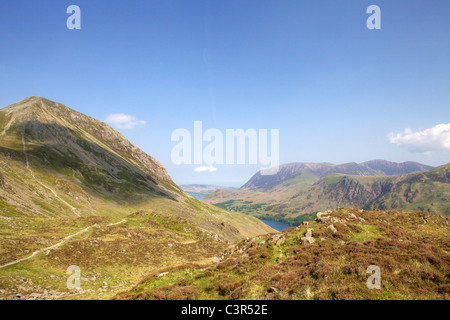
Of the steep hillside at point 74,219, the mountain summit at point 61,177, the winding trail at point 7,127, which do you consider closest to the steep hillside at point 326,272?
the steep hillside at point 74,219

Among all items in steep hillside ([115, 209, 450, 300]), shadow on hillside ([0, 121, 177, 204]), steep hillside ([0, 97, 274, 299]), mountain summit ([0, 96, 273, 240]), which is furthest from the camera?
shadow on hillside ([0, 121, 177, 204])

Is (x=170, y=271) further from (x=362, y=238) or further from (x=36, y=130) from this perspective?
(x=36, y=130)

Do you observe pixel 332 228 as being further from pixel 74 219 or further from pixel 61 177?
pixel 61 177

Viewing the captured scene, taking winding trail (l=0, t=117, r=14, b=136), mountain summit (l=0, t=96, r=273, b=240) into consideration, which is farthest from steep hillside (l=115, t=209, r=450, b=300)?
winding trail (l=0, t=117, r=14, b=136)

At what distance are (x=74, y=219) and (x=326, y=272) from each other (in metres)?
63.2

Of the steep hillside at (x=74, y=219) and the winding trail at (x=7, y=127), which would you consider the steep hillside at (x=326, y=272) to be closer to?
the steep hillside at (x=74, y=219)

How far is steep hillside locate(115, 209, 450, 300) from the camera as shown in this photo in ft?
44.3

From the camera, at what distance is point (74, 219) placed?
56969 mm

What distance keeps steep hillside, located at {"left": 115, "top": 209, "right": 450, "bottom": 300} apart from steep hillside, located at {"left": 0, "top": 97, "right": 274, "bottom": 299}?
45.7ft

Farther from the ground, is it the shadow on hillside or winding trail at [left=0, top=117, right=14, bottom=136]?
winding trail at [left=0, top=117, right=14, bottom=136]

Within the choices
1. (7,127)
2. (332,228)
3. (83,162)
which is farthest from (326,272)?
(7,127)

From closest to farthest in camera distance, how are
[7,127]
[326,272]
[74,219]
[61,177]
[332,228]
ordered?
[326,272] < [332,228] < [74,219] < [61,177] < [7,127]

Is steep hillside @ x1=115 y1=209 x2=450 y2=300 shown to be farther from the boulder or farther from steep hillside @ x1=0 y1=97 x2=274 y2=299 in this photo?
steep hillside @ x1=0 y1=97 x2=274 y2=299
